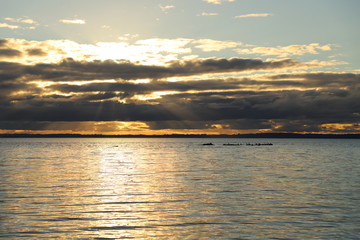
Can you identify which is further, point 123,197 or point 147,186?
point 147,186

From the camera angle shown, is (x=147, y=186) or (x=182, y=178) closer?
(x=147, y=186)

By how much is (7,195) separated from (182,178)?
24.6 m

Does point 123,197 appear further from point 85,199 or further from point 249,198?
point 249,198

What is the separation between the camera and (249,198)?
39.1 metres

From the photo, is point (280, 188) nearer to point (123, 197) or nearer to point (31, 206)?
point (123, 197)

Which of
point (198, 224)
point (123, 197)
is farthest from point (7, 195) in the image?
point (198, 224)

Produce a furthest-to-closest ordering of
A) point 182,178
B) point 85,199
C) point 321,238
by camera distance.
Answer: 1. point 182,178
2. point 85,199
3. point 321,238

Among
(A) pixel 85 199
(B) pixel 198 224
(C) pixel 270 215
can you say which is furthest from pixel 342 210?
(A) pixel 85 199

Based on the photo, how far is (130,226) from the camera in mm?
27609

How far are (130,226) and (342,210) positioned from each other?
17.6 m

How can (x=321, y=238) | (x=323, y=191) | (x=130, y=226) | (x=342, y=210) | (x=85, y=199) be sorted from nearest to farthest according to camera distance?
1. (x=321, y=238)
2. (x=130, y=226)
3. (x=342, y=210)
4. (x=85, y=199)
5. (x=323, y=191)

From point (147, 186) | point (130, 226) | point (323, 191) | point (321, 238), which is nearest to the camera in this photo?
point (321, 238)

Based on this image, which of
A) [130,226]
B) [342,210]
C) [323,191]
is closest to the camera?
[130,226]

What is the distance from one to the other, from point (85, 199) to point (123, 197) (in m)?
3.72
